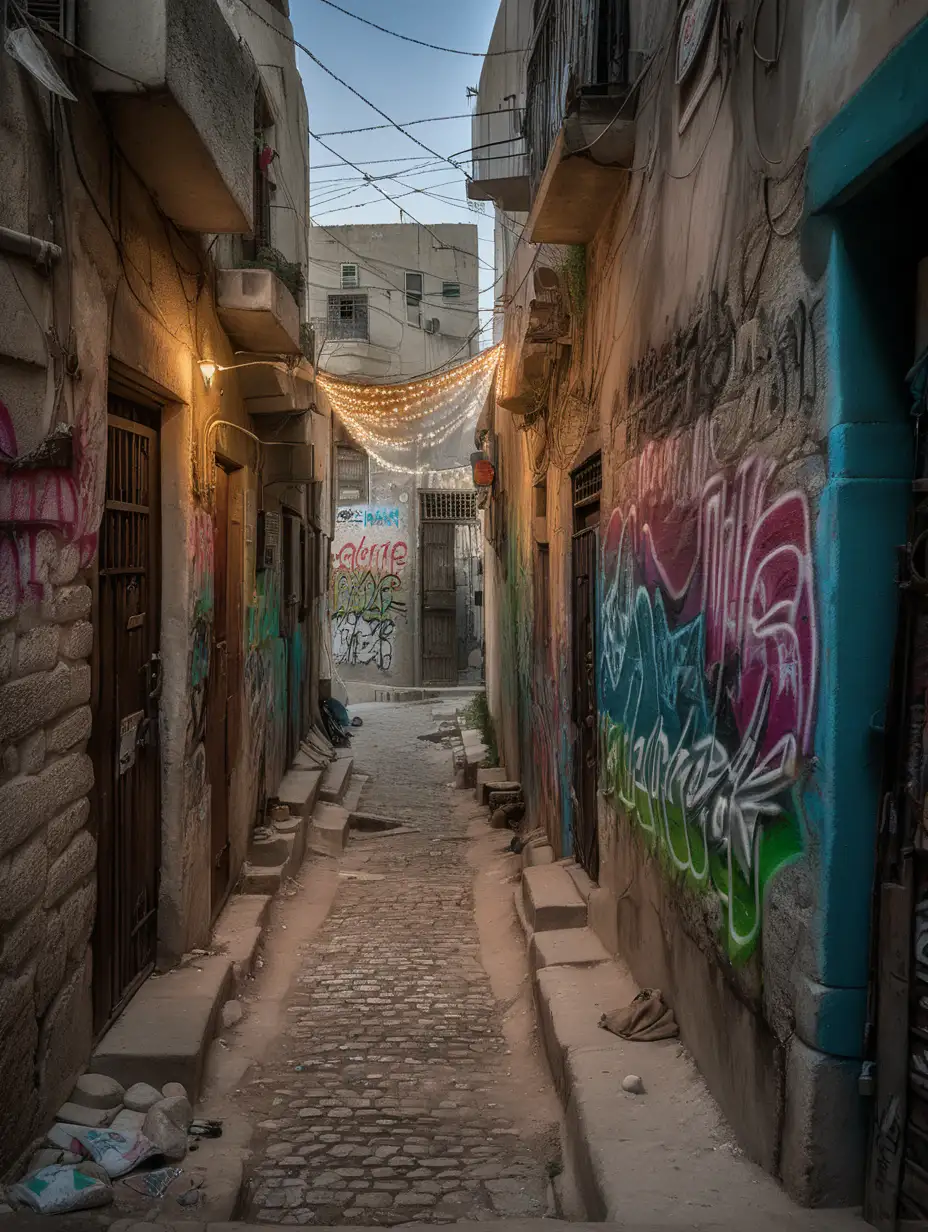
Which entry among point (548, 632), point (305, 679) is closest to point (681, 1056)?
point (548, 632)

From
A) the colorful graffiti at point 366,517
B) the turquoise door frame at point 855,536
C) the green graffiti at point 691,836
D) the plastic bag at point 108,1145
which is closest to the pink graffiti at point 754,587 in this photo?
the turquoise door frame at point 855,536

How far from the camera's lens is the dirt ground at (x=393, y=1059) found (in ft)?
11.9

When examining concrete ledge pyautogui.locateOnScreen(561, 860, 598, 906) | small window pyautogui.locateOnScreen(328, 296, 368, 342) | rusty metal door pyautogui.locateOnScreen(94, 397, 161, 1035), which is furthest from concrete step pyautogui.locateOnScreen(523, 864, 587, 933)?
small window pyautogui.locateOnScreen(328, 296, 368, 342)

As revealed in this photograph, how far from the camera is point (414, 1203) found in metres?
3.53

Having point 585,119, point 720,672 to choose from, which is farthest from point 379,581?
point 720,672

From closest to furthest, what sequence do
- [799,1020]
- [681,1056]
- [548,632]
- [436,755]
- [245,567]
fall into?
[799,1020], [681,1056], [245,567], [548,632], [436,755]

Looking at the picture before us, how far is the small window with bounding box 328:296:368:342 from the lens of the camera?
25.6 meters

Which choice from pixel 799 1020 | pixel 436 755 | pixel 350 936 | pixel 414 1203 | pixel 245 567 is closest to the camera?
pixel 799 1020

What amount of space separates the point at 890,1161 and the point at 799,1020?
14.2 inches

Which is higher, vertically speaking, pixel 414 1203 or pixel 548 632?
pixel 548 632

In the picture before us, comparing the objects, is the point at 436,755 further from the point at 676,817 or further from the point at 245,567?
the point at 676,817

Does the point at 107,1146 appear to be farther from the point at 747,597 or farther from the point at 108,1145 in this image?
the point at 747,597

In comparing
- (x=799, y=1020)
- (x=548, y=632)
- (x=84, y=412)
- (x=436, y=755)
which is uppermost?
(x=84, y=412)

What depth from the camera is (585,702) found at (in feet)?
21.0
